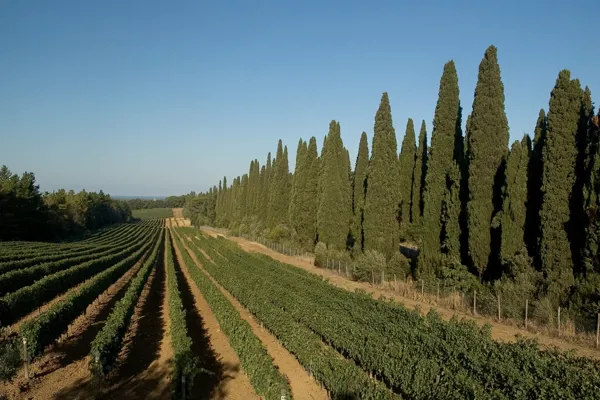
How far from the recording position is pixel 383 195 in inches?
990

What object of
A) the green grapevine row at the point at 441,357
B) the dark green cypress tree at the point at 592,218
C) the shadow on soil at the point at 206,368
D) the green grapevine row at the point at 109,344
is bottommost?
the shadow on soil at the point at 206,368

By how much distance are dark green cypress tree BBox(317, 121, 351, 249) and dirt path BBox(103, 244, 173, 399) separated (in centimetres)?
1428

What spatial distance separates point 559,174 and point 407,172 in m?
22.0

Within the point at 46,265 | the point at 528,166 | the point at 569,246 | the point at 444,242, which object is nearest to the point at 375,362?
the point at 569,246

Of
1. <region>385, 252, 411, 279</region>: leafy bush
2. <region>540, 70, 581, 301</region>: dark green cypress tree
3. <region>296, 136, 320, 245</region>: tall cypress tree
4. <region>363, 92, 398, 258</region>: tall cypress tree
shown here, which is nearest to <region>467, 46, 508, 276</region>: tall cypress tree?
<region>540, 70, 581, 301</region>: dark green cypress tree

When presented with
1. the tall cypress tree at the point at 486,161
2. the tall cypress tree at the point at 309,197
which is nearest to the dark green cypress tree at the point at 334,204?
the tall cypress tree at the point at 309,197

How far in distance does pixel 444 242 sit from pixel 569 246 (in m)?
6.15

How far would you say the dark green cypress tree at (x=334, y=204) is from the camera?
102ft

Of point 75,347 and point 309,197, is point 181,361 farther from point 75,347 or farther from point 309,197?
point 309,197

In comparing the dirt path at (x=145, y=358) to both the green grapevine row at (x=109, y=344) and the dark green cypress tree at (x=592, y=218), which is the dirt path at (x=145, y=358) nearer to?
the green grapevine row at (x=109, y=344)

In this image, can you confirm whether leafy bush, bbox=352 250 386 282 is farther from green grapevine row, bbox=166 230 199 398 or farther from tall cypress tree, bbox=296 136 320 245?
tall cypress tree, bbox=296 136 320 245

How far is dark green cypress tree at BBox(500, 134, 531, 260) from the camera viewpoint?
16.8 m

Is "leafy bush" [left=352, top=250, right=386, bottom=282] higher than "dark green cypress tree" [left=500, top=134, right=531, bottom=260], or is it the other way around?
"dark green cypress tree" [left=500, top=134, right=531, bottom=260]

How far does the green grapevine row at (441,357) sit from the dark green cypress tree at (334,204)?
1669 centimetres
